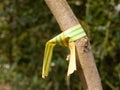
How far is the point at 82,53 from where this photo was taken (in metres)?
0.64

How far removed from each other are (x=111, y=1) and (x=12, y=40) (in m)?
0.68

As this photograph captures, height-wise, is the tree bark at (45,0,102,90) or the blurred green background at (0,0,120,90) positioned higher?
the tree bark at (45,0,102,90)

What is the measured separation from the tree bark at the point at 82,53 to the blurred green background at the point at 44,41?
0.81 meters

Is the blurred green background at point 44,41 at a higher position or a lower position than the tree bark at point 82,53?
lower

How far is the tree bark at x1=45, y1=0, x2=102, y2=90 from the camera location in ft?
2.08

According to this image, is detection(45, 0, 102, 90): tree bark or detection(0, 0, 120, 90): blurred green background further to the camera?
detection(0, 0, 120, 90): blurred green background

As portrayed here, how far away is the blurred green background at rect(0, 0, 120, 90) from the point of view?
59.7 inches

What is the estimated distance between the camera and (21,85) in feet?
5.87

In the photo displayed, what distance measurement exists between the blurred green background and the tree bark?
2.65 ft

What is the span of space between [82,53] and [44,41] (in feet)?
3.67

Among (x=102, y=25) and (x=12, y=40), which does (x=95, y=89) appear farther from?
(x=12, y=40)

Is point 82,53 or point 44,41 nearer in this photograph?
point 82,53

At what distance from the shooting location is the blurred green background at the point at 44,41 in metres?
1.52

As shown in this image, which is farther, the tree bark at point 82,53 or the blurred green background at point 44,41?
the blurred green background at point 44,41
